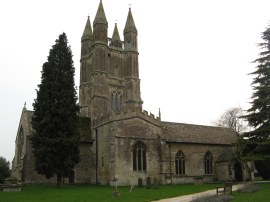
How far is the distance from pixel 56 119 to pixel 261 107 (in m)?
19.3

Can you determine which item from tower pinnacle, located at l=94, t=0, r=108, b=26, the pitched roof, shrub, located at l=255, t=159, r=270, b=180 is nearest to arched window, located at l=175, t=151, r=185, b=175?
the pitched roof

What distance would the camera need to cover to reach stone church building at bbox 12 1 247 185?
36.7 meters

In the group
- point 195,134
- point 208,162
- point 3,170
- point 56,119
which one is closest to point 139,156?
point 56,119

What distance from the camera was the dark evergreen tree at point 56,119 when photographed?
32.7 metres

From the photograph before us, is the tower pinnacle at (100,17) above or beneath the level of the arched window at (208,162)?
above

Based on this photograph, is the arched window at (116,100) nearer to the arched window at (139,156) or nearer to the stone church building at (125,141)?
the stone church building at (125,141)

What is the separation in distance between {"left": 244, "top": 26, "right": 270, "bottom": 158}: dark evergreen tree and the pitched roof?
11.5 m

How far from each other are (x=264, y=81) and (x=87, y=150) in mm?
21053

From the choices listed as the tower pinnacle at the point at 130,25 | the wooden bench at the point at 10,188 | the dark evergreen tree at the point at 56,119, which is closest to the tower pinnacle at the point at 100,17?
the tower pinnacle at the point at 130,25

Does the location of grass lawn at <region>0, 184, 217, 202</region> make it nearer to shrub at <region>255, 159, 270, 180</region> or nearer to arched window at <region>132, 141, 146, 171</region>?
arched window at <region>132, 141, 146, 171</region>

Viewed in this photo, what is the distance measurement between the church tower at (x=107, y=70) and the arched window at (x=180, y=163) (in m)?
11.9

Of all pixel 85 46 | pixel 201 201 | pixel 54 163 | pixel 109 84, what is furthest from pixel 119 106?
pixel 201 201

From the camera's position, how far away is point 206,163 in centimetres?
4400

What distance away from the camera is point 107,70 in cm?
5338
